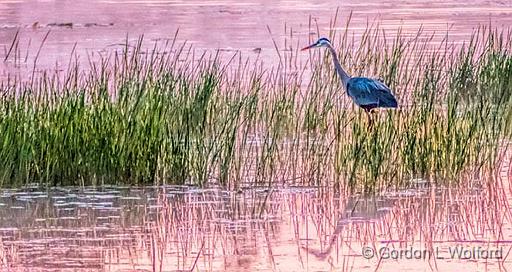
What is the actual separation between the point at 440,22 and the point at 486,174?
12.2 metres

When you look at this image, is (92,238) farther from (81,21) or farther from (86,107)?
(81,21)

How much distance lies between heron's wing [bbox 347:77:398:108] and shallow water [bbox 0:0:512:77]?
549 centimetres

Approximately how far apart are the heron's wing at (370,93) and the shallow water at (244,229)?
1697 mm

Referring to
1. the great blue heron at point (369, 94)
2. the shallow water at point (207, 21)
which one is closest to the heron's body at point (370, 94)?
the great blue heron at point (369, 94)

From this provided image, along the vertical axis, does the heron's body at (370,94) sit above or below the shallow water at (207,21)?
below

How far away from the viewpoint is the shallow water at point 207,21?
1702 centimetres

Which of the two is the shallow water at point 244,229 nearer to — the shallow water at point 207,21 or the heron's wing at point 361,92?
the heron's wing at point 361,92

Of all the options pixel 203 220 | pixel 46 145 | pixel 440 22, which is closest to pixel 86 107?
pixel 46 145

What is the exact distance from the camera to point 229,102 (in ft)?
31.7

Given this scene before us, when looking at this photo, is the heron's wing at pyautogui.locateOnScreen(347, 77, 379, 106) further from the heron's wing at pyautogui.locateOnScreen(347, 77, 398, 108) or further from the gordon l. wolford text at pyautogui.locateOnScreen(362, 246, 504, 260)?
the gordon l. wolford text at pyautogui.locateOnScreen(362, 246, 504, 260)

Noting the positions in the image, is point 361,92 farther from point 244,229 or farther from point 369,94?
point 244,229

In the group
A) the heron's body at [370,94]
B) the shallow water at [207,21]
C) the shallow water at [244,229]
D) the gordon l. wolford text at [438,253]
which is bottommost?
the gordon l. wolford text at [438,253]

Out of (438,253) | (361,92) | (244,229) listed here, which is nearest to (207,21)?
(361,92)

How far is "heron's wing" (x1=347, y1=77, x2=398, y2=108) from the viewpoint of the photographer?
9211mm
